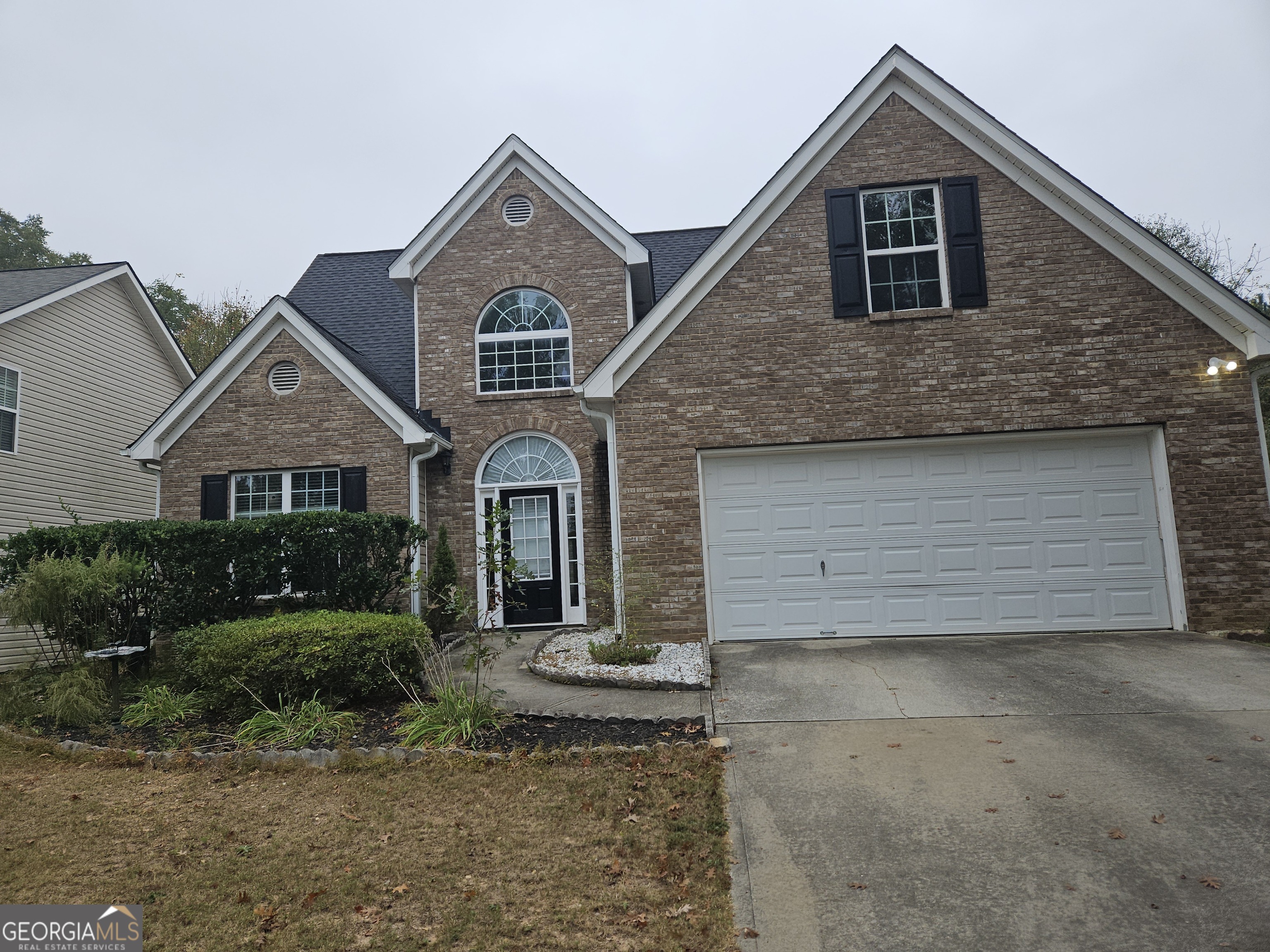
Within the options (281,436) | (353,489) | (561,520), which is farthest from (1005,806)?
(281,436)

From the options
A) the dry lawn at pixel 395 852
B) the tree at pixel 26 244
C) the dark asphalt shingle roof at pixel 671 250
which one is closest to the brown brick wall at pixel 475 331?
the dark asphalt shingle roof at pixel 671 250

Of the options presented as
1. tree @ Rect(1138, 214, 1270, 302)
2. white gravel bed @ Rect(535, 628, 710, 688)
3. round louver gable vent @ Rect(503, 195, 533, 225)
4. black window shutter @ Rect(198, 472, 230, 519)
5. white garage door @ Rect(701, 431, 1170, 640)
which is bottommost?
white gravel bed @ Rect(535, 628, 710, 688)

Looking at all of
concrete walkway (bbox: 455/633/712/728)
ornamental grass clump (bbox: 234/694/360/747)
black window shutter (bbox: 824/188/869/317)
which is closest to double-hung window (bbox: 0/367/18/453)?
ornamental grass clump (bbox: 234/694/360/747)

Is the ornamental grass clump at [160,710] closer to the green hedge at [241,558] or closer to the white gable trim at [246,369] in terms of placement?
the green hedge at [241,558]

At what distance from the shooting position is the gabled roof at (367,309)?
46.1 ft

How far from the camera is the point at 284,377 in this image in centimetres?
1216

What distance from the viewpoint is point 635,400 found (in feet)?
31.1

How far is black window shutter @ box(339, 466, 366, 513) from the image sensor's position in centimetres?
1176

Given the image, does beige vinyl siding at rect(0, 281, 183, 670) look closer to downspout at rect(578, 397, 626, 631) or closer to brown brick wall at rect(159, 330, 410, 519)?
brown brick wall at rect(159, 330, 410, 519)

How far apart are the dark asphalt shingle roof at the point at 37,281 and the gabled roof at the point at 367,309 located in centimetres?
344

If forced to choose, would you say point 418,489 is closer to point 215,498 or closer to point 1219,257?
point 215,498

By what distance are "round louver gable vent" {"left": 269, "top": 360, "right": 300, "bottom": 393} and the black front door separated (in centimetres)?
377

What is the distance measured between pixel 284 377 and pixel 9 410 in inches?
168

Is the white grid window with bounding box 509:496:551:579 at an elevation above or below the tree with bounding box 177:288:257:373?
below
